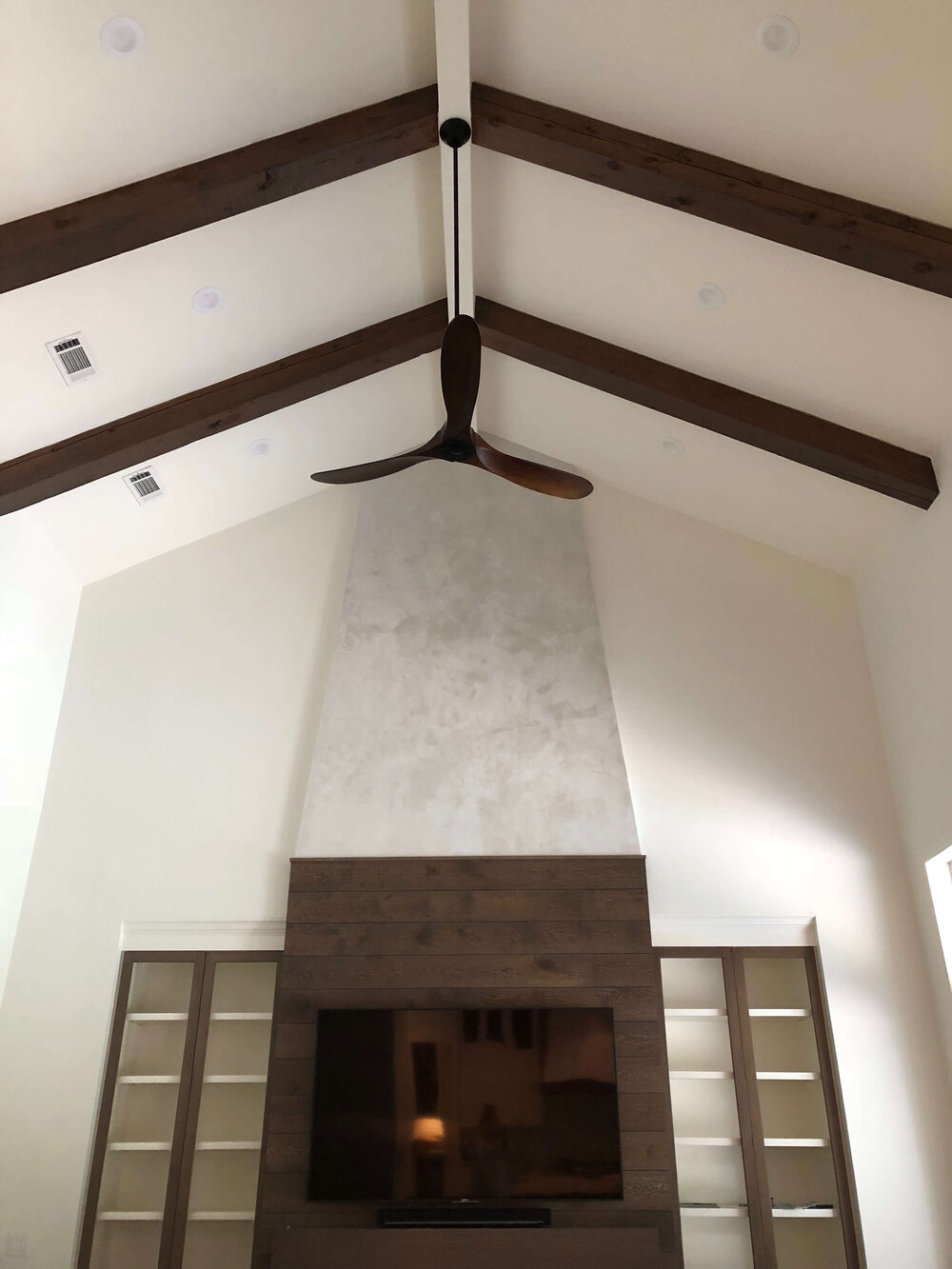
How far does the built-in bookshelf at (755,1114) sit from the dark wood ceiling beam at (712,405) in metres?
2.50

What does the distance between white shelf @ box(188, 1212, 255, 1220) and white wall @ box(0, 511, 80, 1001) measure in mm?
1468

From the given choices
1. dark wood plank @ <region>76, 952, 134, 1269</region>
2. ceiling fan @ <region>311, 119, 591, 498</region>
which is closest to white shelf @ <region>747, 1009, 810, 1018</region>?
ceiling fan @ <region>311, 119, 591, 498</region>

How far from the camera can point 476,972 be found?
204 inches

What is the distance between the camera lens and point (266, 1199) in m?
4.82

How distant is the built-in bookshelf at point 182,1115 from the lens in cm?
497

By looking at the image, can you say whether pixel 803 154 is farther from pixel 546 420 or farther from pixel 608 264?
pixel 546 420

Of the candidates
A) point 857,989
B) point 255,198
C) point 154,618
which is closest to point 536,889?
point 857,989

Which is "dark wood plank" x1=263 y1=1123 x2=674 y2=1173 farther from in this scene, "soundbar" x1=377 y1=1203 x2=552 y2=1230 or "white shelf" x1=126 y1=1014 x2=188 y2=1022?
"white shelf" x1=126 y1=1014 x2=188 y2=1022

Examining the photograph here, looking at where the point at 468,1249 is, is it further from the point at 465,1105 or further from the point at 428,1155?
the point at 465,1105

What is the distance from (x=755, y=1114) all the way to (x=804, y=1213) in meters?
0.47

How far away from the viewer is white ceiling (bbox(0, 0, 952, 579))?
143 inches

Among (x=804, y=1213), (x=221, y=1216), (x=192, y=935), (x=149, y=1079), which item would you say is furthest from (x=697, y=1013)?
(x=149, y=1079)

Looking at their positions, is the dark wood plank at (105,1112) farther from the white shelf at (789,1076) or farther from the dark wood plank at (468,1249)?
the white shelf at (789,1076)

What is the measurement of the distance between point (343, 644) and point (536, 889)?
1.82 m
